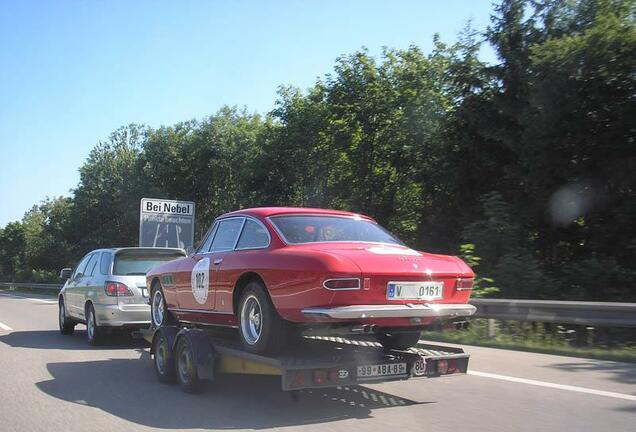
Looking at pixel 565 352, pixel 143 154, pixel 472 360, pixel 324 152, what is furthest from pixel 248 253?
pixel 143 154

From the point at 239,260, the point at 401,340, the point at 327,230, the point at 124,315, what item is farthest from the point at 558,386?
the point at 124,315

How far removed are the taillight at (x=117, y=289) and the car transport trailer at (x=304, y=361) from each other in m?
3.00

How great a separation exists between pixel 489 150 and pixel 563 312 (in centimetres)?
1262

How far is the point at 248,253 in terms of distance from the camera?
605 centimetres

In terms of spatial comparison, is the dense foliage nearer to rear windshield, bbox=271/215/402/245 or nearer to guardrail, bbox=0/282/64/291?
rear windshield, bbox=271/215/402/245

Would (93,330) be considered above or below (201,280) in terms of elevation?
below

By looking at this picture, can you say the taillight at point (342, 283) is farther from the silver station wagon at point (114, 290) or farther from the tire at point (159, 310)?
the silver station wagon at point (114, 290)

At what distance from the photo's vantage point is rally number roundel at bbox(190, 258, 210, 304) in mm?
6776

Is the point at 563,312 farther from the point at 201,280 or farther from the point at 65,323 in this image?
the point at 65,323

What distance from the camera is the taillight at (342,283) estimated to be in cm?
505

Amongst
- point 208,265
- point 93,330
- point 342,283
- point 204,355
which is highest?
point 208,265

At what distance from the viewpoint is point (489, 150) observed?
2136 cm

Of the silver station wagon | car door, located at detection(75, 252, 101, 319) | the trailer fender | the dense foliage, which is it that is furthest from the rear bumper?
the dense foliage

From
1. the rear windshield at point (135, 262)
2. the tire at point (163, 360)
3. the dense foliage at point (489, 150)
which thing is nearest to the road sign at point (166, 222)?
the dense foliage at point (489, 150)
